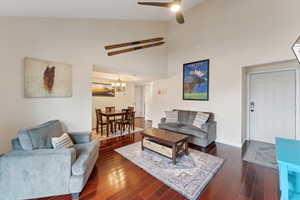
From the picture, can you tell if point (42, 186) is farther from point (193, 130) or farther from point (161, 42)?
point (161, 42)

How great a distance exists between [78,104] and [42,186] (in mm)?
1934

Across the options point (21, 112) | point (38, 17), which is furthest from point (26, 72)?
point (38, 17)

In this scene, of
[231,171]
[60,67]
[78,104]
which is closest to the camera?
[231,171]

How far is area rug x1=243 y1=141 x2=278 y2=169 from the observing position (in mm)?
2605

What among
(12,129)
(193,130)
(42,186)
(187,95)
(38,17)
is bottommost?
(42,186)

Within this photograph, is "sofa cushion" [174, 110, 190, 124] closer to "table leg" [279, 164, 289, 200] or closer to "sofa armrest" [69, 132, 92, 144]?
"sofa armrest" [69, 132, 92, 144]

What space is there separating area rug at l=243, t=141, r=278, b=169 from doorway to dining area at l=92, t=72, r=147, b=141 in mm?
3258

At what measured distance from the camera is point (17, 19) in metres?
2.44

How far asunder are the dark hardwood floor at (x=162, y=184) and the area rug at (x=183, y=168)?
0.27ft

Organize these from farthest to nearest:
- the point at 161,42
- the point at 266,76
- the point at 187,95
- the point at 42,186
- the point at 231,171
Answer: the point at 161,42 < the point at 187,95 < the point at 266,76 < the point at 231,171 < the point at 42,186

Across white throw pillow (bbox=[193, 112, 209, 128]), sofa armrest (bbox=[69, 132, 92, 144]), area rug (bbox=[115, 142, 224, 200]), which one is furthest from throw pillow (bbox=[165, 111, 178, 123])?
sofa armrest (bbox=[69, 132, 92, 144])

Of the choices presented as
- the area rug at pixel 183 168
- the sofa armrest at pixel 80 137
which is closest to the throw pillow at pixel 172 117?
the area rug at pixel 183 168

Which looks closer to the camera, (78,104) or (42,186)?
(42,186)

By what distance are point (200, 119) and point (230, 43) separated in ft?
7.44
